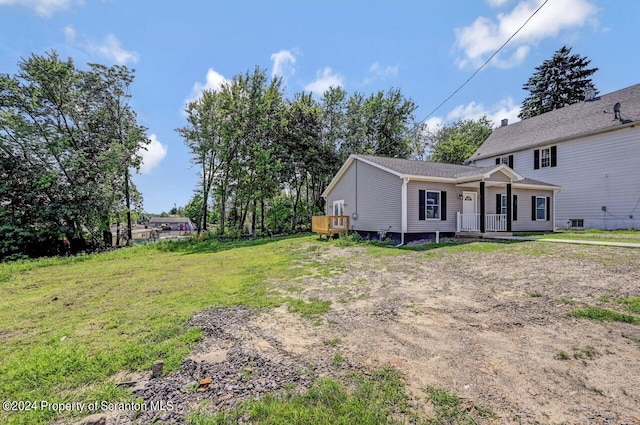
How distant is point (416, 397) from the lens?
2.21 m

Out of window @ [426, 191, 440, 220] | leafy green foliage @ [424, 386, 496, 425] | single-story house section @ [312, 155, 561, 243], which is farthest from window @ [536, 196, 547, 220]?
leafy green foliage @ [424, 386, 496, 425]

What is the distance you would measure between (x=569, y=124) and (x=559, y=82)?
16361 millimetres

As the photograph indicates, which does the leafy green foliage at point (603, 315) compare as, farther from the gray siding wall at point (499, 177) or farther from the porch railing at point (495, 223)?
the porch railing at point (495, 223)

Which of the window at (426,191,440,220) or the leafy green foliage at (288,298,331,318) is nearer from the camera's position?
the leafy green foliage at (288,298,331,318)

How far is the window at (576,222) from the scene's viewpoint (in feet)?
51.0

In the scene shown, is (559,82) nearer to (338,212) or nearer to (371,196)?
(371,196)

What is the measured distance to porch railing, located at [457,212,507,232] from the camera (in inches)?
492

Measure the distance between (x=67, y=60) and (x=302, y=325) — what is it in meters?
19.8

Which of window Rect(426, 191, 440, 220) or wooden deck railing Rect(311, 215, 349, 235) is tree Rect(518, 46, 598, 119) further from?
wooden deck railing Rect(311, 215, 349, 235)

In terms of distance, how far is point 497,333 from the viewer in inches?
131

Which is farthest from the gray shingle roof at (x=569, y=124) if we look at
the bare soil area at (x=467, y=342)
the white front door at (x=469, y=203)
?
the bare soil area at (x=467, y=342)

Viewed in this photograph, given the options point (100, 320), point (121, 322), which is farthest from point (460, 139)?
point (100, 320)

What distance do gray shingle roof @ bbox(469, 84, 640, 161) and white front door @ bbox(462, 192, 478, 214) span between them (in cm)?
805

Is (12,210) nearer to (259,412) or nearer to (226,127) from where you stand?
(226,127)
